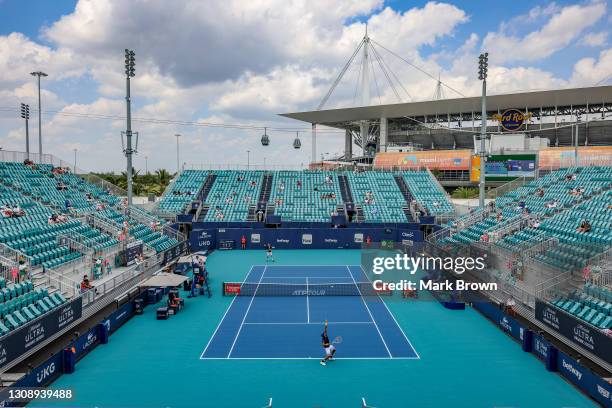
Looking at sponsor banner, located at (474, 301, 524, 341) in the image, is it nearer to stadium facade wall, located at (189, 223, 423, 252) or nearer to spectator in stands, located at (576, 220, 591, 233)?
spectator in stands, located at (576, 220, 591, 233)

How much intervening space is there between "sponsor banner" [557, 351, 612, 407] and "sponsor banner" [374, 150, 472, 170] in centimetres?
4558

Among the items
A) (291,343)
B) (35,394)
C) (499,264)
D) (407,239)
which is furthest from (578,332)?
(407,239)

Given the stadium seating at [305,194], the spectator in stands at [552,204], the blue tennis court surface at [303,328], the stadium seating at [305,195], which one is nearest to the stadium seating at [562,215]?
the spectator in stands at [552,204]

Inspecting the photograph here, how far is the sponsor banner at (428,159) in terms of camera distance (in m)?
59.9

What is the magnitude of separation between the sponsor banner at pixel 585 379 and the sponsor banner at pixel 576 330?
0.94m

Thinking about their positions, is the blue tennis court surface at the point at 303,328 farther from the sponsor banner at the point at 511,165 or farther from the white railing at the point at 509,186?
the sponsor banner at the point at 511,165

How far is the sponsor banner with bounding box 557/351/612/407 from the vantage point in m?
11.8

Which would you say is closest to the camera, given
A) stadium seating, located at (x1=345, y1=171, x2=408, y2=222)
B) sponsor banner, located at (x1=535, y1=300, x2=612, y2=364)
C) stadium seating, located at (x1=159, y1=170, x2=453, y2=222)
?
Result: sponsor banner, located at (x1=535, y1=300, x2=612, y2=364)

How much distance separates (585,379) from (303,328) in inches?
388

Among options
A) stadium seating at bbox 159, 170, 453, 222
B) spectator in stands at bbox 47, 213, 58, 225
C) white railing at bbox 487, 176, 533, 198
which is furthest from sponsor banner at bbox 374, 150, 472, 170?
spectator in stands at bbox 47, 213, 58, 225

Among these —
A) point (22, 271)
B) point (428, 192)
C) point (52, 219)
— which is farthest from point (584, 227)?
point (52, 219)

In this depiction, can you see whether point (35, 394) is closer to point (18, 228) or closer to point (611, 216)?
point (18, 228)

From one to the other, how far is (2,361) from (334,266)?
72.5 feet

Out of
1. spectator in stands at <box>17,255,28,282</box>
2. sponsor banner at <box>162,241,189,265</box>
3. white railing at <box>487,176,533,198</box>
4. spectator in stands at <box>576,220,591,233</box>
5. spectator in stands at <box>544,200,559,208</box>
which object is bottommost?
sponsor banner at <box>162,241,189,265</box>
